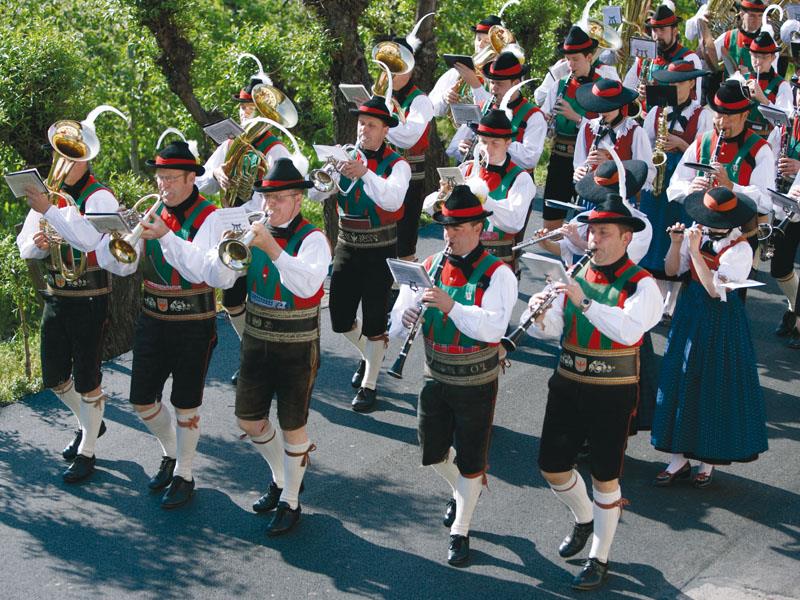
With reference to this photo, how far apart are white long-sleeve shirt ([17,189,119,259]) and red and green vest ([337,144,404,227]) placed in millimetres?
1866

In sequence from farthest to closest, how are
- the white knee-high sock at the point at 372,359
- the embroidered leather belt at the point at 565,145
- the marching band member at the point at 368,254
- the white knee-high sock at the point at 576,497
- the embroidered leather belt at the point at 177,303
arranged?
1. the embroidered leather belt at the point at 565,145
2. the white knee-high sock at the point at 372,359
3. the marching band member at the point at 368,254
4. the embroidered leather belt at the point at 177,303
5. the white knee-high sock at the point at 576,497

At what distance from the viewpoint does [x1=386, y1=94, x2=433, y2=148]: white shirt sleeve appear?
9.45m

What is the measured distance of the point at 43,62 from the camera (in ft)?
30.5

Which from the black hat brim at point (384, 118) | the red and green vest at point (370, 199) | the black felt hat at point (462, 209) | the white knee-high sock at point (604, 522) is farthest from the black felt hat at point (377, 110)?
the white knee-high sock at point (604, 522)

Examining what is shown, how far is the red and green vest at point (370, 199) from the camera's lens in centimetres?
850

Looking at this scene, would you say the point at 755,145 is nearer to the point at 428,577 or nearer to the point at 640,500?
the point at 640,500

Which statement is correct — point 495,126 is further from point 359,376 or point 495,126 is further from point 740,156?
point 359,376

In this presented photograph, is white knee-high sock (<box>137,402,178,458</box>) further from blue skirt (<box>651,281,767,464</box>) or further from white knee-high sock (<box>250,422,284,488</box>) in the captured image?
blue skirt (<box>651,281,767,464</box>)

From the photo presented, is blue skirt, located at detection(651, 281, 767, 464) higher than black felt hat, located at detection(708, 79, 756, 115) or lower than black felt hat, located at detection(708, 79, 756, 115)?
lower

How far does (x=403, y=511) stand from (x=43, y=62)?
15.6 ft

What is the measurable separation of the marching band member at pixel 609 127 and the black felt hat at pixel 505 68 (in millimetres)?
547

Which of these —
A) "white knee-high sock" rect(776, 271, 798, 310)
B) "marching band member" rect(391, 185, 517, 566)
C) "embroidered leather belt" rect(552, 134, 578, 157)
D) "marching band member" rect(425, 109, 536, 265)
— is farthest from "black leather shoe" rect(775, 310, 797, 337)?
"marching band member" rect(391, 185, 517, 566)

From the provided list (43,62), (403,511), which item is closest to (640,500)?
(403,511)

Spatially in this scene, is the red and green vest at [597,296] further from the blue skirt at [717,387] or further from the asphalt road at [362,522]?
the asphalt road at [362,522]
